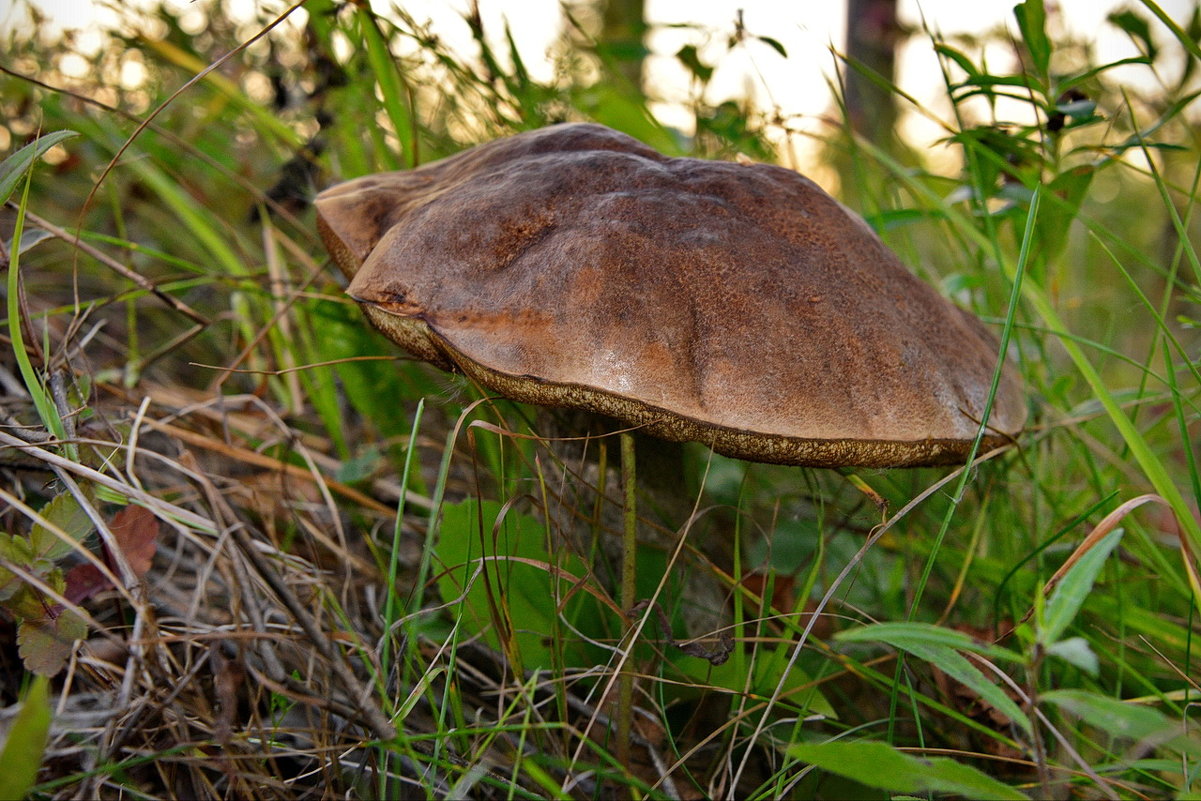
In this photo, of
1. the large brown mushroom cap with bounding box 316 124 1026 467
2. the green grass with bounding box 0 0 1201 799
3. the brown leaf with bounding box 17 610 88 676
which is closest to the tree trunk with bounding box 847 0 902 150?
the green grass with bounding box 0 0 1201 799

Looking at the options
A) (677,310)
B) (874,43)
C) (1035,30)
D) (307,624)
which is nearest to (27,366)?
(307,624)

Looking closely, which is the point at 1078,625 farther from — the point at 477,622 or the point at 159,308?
the point at 159,308

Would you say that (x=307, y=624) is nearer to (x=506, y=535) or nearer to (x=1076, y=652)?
(x=506, y=535)

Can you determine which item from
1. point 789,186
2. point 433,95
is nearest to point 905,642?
point 789,186

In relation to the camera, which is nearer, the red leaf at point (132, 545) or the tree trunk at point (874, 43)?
the red leaf at point (132, 545)

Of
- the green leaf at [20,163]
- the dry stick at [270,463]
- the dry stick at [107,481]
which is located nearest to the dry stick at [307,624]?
the dry stick at [107,481]

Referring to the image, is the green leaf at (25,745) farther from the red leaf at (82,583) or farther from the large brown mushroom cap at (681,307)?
the large brown mushroom cap at (681,307)
